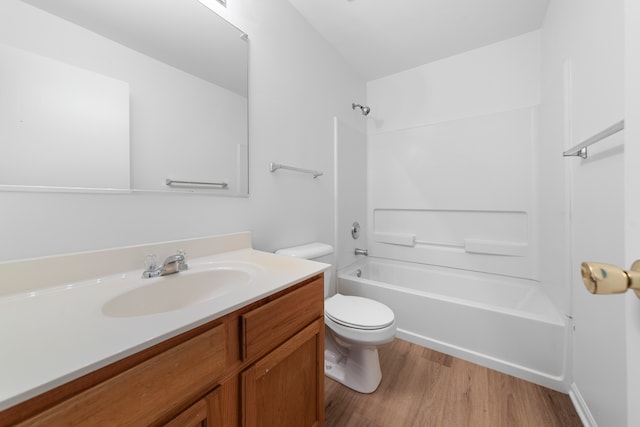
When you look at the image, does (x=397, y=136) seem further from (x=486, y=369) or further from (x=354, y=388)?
(x=354, y=388)

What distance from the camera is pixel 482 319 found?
A: 1.49 metres

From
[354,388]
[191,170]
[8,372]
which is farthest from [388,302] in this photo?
[8,372]

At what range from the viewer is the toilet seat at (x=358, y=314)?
124 centimetres

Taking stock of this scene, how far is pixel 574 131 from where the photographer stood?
4.00 ft

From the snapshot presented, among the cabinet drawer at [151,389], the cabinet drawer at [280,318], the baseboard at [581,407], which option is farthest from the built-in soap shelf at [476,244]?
the cabinet drawer at [151,389]

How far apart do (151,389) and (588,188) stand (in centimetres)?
177

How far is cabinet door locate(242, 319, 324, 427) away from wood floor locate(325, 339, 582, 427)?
0.35 meters

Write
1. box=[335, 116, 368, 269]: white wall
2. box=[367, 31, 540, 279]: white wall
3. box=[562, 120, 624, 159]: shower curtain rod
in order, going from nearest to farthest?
box=[562, 120, 624, 159]: shower curtain rod → box=[367, 31, 540, 279]: white wall → box=[335, 116, 368, 269]: white wall

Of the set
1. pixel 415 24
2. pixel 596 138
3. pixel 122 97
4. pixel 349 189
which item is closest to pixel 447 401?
pixel 596 138

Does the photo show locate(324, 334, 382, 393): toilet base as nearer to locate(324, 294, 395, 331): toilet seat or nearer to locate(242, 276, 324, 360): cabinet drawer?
locate(324, 294, 395, 331): toilet seat

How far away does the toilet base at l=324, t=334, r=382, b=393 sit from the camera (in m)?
1.31

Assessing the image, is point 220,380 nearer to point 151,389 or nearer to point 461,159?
point 151,389

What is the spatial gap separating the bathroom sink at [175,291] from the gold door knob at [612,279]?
2.86 feet

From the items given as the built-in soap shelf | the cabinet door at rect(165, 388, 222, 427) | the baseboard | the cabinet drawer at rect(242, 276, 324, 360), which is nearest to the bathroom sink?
the cabinet drawer at rect(242, 276, 324, 360)
